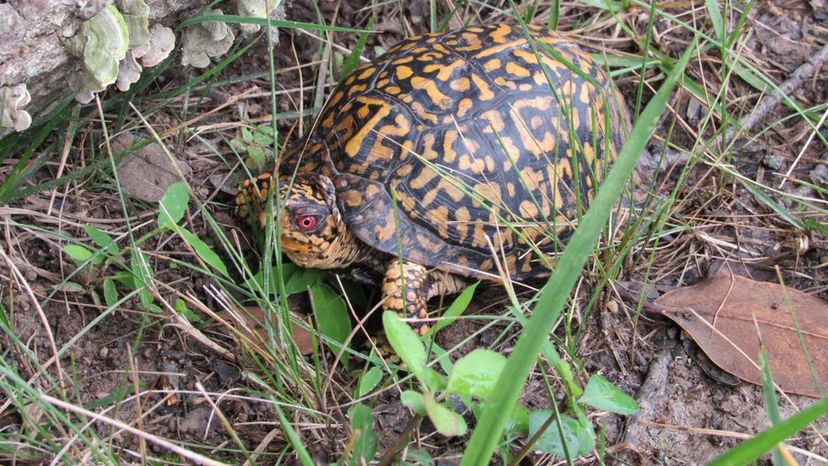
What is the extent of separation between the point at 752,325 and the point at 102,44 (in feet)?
6.83

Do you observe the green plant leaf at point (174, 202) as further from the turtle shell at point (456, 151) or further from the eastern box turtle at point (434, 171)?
the turtle shell at point (456, 151)

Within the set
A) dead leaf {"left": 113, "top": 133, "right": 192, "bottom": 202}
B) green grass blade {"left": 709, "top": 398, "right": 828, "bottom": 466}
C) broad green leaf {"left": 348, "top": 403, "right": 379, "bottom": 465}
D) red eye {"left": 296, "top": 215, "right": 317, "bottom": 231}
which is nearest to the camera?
green grass blade {"left": 709, "top": 398, "right": 828, "bottom": 466}

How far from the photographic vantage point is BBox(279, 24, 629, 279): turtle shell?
8.09 ft

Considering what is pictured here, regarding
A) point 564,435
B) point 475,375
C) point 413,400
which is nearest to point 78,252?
point 413,400

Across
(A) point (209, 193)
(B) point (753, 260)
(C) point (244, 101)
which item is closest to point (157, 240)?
(A) point (209, 193)

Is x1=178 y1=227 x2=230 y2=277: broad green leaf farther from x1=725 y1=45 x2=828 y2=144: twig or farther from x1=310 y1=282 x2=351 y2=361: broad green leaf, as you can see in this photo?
x1=725 y1=45 x2=828 y2=144: twig

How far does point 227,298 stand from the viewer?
7.41 feet

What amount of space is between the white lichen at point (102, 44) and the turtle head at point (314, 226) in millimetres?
603

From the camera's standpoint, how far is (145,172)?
8.38 ft

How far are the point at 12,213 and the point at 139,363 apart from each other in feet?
1.94

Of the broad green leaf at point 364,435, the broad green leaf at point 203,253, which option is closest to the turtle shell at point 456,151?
the broad green leaf at point 203,253

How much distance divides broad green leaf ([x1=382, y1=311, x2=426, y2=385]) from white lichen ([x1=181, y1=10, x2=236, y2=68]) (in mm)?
1359

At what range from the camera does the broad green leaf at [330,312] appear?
2453 millimetres

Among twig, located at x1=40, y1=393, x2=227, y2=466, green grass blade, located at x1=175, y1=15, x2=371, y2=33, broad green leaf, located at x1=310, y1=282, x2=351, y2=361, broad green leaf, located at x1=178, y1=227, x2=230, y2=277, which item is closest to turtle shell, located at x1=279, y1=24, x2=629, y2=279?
broad green leaf, located at x1=310, y1=282, x2=351, y2=361
